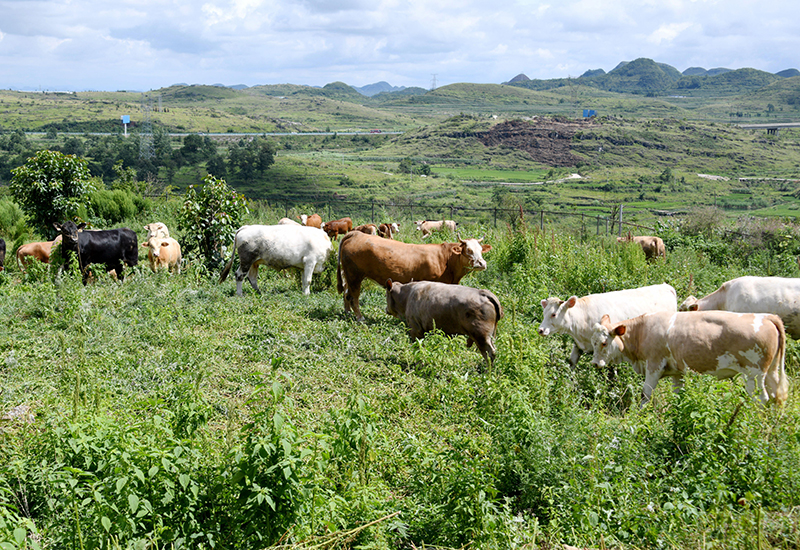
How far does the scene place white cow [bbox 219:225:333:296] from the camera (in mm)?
11117

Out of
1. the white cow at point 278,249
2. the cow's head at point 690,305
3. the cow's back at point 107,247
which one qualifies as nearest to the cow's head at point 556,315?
the cow's head at point 690,305

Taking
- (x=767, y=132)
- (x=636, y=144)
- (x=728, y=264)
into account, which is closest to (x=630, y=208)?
(x=636, y=144)

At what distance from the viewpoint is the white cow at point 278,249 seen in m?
11.1

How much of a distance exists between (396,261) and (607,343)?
424 cm

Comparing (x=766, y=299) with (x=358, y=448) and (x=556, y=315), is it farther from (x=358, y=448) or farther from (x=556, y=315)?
→ (x=358, y=448)

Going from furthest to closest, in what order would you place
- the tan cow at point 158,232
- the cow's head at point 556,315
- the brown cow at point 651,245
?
the brown cow at point 651,245 < the tan cow at point 158,232 < the cow's head at point 556,315

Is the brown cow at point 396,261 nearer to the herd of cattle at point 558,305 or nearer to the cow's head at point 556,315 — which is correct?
the herd of cattle at point 558,305

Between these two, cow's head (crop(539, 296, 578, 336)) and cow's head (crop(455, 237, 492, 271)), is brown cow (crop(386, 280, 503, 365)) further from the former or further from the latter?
cow's head (crop(455, 237, 492, 271))

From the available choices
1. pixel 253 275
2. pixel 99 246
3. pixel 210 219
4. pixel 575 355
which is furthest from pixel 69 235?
pixel 575 355

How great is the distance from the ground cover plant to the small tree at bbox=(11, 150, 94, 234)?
22.1ft

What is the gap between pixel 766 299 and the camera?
840 cm

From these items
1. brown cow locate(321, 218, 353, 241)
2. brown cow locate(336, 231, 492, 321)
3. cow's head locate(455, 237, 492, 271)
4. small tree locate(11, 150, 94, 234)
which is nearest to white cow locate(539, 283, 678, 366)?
cow's head locate(455, 237, 492, 271)

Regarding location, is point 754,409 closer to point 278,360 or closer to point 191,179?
point 278,360

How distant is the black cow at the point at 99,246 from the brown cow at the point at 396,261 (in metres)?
4.68
